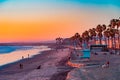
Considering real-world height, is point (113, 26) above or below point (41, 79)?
above

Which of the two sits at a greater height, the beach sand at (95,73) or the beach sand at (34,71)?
the beach sand at (95,73)

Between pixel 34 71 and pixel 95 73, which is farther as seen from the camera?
pixel 34 71

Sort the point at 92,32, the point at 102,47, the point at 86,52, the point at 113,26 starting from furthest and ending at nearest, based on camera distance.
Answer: the point at 92,32
the point at 113,26
the point at 102,47
the point at 86,52

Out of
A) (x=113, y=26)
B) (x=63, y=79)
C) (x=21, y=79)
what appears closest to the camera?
(x=63, y=79)

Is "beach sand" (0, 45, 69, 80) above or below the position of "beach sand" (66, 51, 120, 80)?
below

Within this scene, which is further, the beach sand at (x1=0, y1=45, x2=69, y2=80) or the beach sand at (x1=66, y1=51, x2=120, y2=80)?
the beach sand at (x1=0, y1=45, x2=69, y2=80)

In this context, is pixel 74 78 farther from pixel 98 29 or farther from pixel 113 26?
pixel 98 29

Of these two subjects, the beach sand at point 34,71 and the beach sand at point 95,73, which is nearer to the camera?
the beach sand at point 95,73

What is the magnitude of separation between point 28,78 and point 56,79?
5164 millimetres

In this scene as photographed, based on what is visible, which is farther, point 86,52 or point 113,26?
point 113,26

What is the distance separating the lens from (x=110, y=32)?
11681 cm

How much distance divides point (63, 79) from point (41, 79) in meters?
3.48

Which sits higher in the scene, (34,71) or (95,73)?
(95,73)

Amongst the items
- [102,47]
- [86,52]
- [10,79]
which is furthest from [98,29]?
[10,79]
